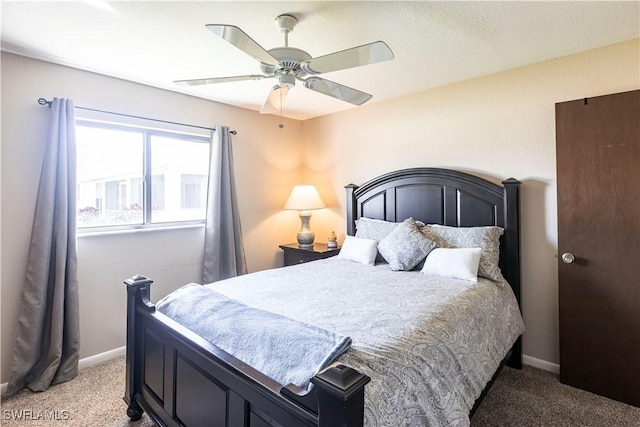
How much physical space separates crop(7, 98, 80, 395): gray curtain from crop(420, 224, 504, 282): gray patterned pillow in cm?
288

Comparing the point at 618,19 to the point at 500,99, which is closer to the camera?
the point at 618,19

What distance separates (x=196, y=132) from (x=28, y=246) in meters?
1.68

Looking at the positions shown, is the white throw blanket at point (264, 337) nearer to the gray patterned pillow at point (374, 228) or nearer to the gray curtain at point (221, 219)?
the gray curtain at point (221, 219)

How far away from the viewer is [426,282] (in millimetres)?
2320

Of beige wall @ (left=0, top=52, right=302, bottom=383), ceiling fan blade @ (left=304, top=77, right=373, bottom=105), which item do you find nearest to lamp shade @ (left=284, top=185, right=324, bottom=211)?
beige wall @ (left=0, top=52, right=302, bottom=383)

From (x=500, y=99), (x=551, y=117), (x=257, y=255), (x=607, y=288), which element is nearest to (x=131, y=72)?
(x=257, y=255)

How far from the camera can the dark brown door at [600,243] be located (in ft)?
7.06

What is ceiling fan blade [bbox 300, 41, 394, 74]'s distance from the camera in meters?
1.54

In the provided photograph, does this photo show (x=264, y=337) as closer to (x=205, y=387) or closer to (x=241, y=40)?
(x=205, y=387)

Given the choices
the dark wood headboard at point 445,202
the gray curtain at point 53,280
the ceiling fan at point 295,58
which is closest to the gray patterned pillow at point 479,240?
the dark wood headboard at point 445,202

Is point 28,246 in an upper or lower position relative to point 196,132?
lower

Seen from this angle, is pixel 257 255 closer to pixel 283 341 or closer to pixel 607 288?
pixel 283 341

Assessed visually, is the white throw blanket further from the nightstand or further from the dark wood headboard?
the dark wood headboard

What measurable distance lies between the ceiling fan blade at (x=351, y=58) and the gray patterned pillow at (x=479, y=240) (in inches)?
64.7
